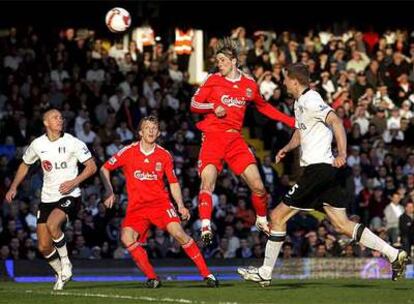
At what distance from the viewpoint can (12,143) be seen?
2591 centimetres

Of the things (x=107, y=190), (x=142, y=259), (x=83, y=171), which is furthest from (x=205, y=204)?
(x=83, y=171)

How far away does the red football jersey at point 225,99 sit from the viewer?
16434 mm

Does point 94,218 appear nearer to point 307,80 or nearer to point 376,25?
point 307,80

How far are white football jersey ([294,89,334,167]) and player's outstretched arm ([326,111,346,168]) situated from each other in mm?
142

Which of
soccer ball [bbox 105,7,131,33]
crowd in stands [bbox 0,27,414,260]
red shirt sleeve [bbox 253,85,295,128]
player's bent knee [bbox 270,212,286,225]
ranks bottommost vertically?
crowd in stands [bbox 0,27,414,260]

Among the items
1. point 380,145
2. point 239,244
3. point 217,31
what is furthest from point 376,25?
point 239,244

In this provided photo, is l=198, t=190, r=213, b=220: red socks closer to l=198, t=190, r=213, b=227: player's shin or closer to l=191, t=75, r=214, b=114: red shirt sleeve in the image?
l=198, t=190, r=213, b=227: player's shin

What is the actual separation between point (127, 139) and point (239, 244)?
135 inches

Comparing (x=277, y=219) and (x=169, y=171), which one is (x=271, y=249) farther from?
(x=169, y=171)

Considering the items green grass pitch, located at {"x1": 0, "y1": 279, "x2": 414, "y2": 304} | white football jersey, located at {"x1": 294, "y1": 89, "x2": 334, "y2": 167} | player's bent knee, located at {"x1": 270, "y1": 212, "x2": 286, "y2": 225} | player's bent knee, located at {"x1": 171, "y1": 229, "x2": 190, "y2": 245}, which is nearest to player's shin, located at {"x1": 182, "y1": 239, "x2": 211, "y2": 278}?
player's bent knee, located at {"x1": 171, "y1": 229, "x2": 190, "y2": 245}

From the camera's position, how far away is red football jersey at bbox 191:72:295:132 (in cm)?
1643

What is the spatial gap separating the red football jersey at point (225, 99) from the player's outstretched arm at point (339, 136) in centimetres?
179

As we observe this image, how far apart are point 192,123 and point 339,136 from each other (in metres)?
14.6

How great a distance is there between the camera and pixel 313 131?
48.4ft
